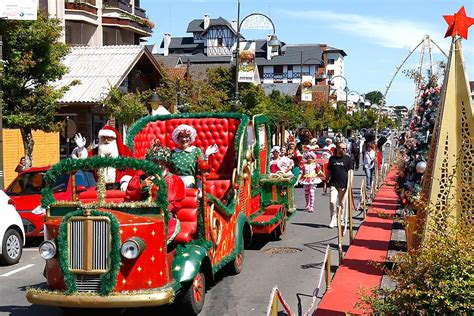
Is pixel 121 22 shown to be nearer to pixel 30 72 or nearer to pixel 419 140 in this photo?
pixel 30 72

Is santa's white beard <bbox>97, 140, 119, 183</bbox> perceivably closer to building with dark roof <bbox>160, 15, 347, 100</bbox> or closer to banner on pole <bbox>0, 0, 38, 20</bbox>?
banner on pole <bbox>0, 0, 38, 20</bbox>

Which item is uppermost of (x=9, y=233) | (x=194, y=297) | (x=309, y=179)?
(x=309, y=179)

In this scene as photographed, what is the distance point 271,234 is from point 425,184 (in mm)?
5113

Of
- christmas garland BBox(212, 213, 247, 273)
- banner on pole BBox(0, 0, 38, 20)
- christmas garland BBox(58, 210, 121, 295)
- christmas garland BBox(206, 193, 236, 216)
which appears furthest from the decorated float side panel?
christmas garland BBox(58, 210, 121, 295)

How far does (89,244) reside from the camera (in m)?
6.52

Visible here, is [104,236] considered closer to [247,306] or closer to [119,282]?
[119,282]

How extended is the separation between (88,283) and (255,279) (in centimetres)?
349

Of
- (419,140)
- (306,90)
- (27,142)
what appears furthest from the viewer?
(306,90)

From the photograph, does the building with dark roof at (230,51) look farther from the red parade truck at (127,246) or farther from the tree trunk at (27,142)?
the red parade truck at (127,246)

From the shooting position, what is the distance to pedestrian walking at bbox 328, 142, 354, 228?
13.9m

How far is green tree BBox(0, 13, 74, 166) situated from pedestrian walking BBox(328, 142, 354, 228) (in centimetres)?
828

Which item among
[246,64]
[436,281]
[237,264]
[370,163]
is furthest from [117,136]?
[246,64]

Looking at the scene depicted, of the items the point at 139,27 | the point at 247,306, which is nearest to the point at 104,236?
the point at 247,306

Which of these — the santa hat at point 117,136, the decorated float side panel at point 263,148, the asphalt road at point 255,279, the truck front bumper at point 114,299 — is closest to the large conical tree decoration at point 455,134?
the asphalt road at point 255,279
